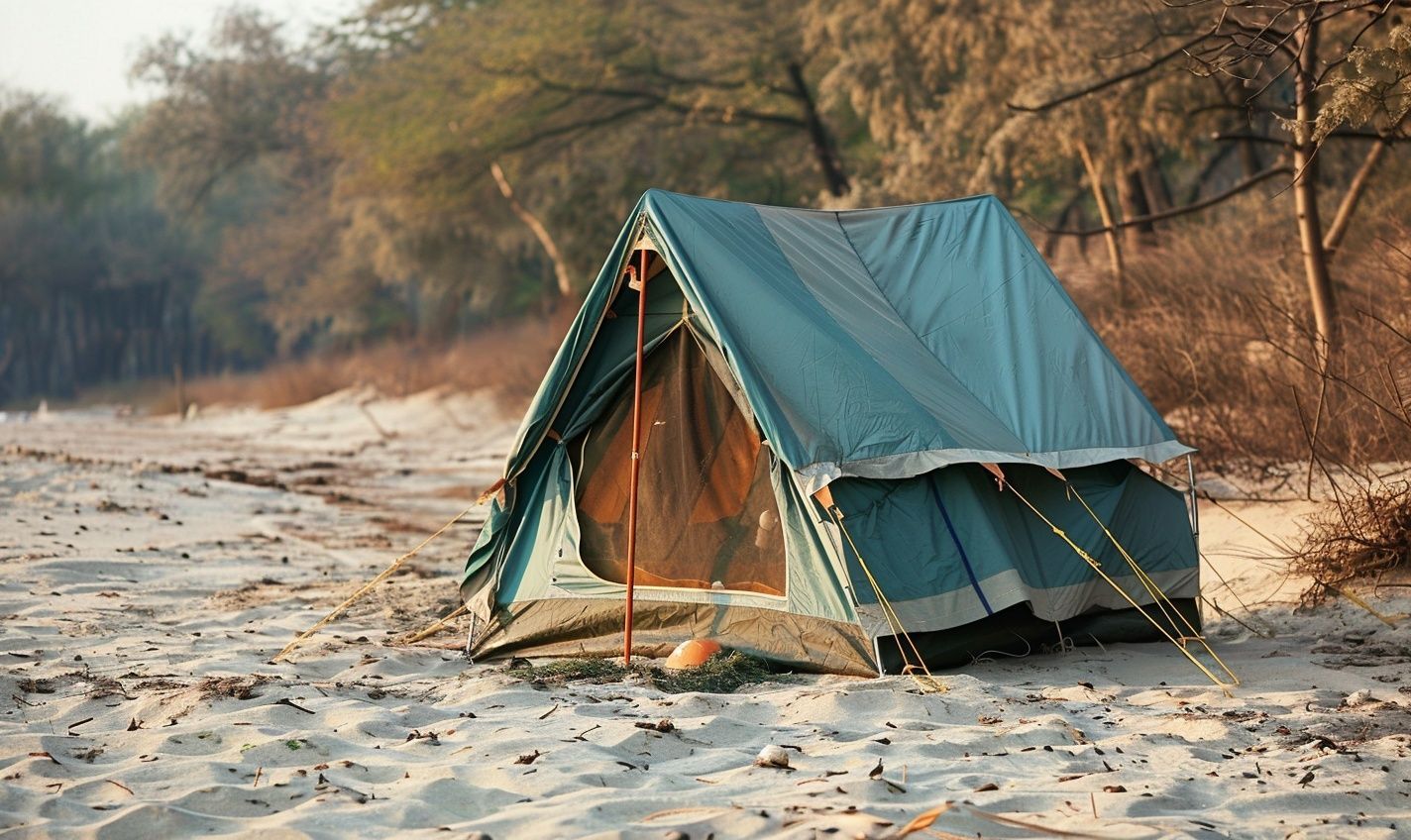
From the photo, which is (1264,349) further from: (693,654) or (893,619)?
(693,654)

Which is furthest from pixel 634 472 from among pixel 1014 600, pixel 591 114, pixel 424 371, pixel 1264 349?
pixel 424 371

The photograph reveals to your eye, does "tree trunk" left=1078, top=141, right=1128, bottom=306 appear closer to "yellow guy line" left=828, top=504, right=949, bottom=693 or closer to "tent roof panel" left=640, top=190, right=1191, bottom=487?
"tent roof panel" left=640, top=190, right=1191, bottom=487

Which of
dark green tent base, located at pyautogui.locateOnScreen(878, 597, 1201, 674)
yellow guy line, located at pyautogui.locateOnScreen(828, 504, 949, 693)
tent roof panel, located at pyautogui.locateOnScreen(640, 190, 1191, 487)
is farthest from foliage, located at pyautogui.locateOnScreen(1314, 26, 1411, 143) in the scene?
yellow guy line, located at pyautogui.locateOnScreen(828, 504, 949, 693)

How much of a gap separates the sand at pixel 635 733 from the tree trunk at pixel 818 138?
562 inches

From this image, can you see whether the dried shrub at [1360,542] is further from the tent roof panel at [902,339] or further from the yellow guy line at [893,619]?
the yellow guy line at [893,619]

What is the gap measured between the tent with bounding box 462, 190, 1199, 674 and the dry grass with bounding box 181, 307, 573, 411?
14.3 metres

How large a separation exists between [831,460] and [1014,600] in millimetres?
986

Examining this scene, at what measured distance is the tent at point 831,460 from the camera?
5.71 meters

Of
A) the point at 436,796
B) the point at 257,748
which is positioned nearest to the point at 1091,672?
the point at 436,796

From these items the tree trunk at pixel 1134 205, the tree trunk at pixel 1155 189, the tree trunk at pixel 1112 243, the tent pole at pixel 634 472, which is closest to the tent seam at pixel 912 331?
the tent pole at pixel 634 472

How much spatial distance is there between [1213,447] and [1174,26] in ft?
17.3

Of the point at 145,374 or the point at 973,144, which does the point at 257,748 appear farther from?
the point at 145,374

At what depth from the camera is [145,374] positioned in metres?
46.0

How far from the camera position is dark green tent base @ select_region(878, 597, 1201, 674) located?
5.73 meters
